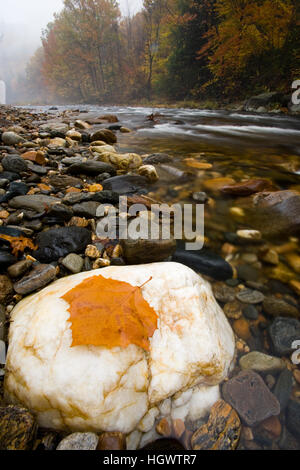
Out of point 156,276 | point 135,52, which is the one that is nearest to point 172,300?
point 156,276

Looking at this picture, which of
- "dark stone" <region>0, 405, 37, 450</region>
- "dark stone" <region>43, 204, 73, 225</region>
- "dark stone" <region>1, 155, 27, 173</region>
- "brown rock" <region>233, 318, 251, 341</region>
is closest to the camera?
"dark stone" <region>0, 405, 37, 450</region>

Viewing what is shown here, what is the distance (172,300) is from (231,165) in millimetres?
4427

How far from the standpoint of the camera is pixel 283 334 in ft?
5.55

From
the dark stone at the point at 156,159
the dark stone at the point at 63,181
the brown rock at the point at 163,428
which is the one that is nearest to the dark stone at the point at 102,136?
the dark stone at the point at 156,159

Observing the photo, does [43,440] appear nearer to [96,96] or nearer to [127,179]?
[127,179]

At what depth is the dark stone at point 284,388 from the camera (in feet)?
4.44

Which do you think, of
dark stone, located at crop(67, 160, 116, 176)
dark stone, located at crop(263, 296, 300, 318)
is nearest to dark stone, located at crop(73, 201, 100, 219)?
dark stone, located at crop(67, 160, 116, 176)

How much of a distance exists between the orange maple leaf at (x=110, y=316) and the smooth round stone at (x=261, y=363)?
28.8 inches

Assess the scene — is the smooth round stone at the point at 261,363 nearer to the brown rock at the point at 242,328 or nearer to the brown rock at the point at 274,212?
the brown rock at the point at 242,328

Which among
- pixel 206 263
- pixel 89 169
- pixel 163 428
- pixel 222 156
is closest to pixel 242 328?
pixel 206 263

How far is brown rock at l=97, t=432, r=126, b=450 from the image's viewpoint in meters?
1.05

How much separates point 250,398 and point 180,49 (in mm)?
32302

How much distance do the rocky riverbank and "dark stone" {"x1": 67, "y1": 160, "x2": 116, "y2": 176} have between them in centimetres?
2

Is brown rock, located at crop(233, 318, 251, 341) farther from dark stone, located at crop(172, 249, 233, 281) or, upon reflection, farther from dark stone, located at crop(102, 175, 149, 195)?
dark stone, located at crop(102, 175, 149, 195)
